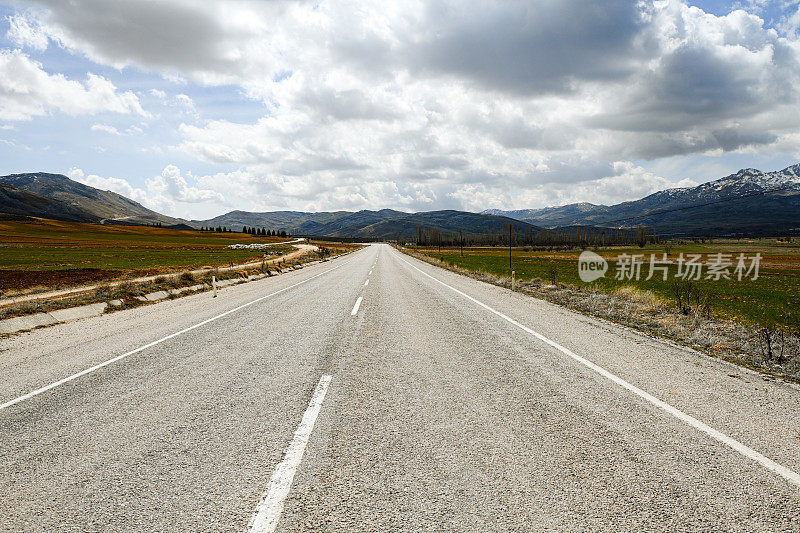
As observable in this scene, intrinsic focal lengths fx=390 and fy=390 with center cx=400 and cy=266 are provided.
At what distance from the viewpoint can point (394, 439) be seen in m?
3.82

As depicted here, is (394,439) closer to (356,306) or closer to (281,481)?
(281,481)

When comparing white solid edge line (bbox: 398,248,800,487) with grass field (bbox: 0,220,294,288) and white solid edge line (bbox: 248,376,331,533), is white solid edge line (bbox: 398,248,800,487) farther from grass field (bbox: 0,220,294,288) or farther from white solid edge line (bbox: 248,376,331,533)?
grass field (bbox: 0,220,294,288)

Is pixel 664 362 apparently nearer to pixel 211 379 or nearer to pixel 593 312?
pixel 593 312

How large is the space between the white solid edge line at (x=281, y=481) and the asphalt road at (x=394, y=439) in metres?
0.02

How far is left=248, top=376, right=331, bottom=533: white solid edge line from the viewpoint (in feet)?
8.60

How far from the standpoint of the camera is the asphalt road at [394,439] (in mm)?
2760

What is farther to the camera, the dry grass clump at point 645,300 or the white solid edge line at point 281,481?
the dry grass clump at point 645,300

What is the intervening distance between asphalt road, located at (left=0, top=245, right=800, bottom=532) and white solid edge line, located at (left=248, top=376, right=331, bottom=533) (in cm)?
2

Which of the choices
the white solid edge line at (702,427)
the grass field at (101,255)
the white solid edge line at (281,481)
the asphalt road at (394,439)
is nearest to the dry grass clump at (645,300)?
the asphalt road at (394,439)

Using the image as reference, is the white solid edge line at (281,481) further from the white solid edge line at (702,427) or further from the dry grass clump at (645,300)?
the dry grass clump at (645,300)

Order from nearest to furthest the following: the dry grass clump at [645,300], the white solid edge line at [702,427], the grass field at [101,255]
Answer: the white solid edge line at [702,427]
the dry grass clump at [645,300]
the grass field at [101,255]

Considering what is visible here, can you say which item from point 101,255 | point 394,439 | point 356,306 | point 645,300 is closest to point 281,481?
point 394,439


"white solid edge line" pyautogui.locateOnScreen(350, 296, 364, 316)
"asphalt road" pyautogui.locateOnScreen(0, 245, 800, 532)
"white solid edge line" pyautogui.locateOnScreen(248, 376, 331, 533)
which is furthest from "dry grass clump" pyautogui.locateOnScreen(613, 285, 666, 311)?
"white solid edge line" pyautogui.locateOnScreen(248, 376, 331, 533)

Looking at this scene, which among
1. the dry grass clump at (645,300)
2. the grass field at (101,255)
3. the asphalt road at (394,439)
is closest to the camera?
the asphalt road at (394,439)
